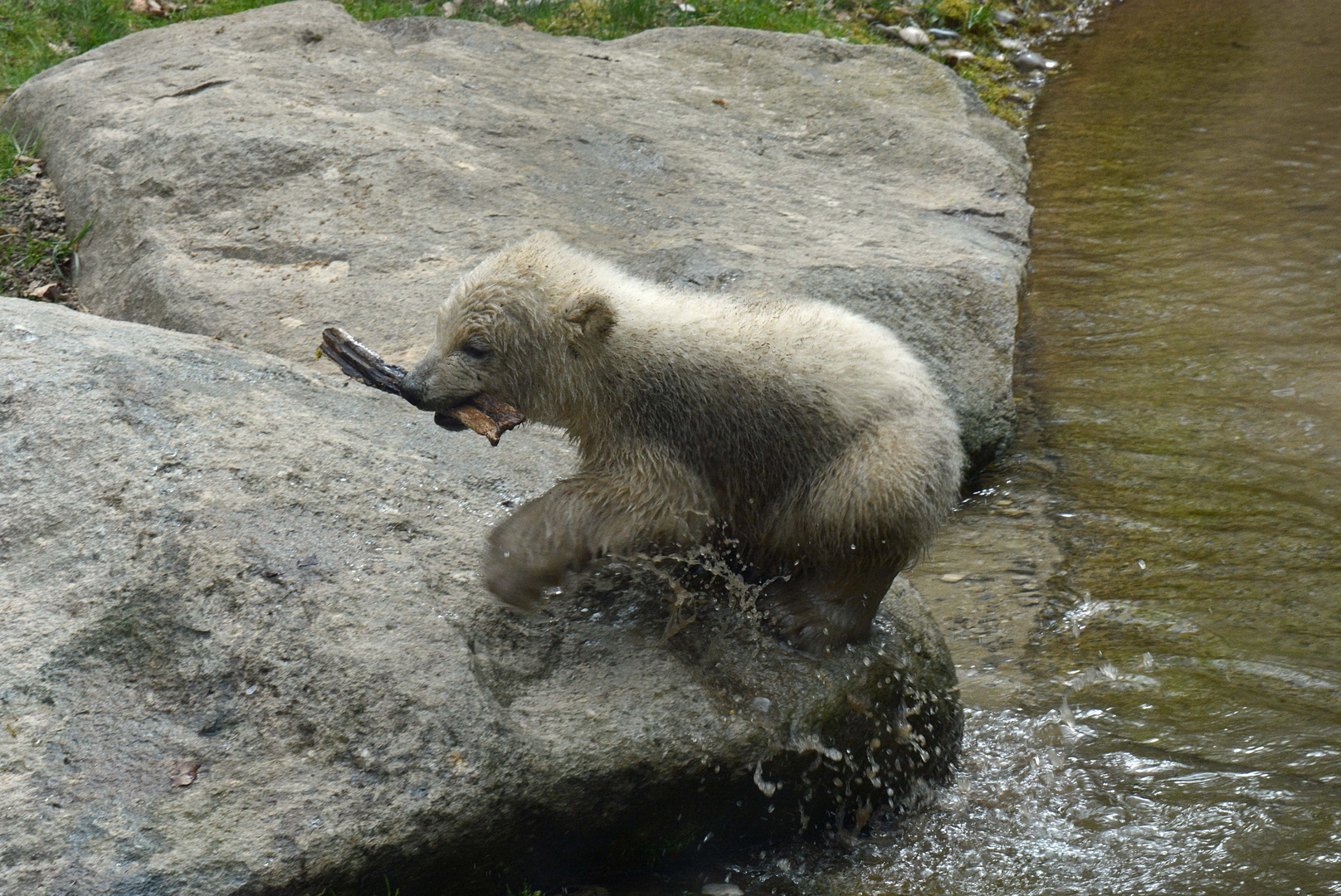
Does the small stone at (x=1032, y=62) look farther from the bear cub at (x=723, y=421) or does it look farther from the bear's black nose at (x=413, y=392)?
the bear's black nose at (x=413, y=392)

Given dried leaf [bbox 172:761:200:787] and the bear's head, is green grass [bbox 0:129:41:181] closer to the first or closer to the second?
the bear's head

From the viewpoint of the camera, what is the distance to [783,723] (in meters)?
3.74

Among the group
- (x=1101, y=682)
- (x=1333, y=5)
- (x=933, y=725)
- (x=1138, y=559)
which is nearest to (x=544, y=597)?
(x=933, y=725)

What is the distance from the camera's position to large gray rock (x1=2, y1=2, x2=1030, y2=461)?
6.01 m

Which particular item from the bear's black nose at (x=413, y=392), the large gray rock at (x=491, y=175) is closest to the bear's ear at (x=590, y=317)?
the bear's black nose at (x=413, y=392)

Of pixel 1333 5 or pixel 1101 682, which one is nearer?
pixel 1101 682

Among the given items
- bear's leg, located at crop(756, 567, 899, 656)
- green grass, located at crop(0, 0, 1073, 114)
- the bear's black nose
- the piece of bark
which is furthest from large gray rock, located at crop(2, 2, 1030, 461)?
bear's leg, located at crop(756, 567, 899, 656)

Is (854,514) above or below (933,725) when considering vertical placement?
above

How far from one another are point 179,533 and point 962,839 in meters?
2.78

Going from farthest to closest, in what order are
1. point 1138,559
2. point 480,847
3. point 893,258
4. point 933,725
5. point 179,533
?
1. point 893,258
2. point 1138,559
3. point 933,725
4. point 179,533
5. point 480,847

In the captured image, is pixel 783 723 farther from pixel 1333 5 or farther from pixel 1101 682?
pixel 1333 5

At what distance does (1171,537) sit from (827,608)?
246 centimetres

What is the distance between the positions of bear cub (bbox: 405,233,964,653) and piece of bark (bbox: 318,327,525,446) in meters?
0.05

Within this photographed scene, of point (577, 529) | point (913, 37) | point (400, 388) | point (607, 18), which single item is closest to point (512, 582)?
point (577, 529)
